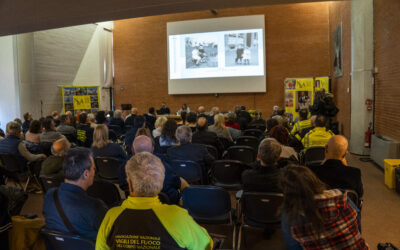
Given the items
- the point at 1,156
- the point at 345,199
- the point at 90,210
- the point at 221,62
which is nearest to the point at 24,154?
the point at 1,156

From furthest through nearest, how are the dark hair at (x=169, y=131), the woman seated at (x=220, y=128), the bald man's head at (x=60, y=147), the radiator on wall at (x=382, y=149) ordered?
1. the radiator on wall at (x=382, y=149)
2. the woman seated at (x=220, y=128)
3. the dark hair at (x=169, y=131)
4. the bald man's head at (x=60, y=147)

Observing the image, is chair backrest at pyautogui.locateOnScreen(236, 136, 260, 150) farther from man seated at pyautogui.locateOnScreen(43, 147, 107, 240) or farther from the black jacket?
man seated at pyautogui.locateOnScreen(43, 147, 107, 240)

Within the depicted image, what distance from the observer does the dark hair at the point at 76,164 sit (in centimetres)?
212

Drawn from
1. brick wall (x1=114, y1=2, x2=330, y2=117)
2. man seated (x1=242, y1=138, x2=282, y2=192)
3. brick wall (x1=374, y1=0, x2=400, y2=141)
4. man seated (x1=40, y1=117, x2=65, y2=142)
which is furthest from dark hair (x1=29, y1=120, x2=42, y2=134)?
brick wall (x1=114, y1=2, x2=330, y2=117)

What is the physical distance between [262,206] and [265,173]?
0.99 ft

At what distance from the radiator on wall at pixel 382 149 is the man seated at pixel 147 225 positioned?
5.67 meters

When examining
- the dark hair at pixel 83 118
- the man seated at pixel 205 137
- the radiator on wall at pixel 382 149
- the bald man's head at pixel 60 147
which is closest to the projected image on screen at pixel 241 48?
the radiator on wall at pixel 382 149

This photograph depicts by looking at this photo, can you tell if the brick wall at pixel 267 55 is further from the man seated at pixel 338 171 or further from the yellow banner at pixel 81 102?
the man seated at pixel 338 171

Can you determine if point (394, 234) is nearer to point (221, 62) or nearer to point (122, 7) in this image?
point (122, 7)

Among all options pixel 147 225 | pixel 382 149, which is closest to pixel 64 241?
pixel 147 225

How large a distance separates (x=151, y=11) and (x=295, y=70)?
311 inches

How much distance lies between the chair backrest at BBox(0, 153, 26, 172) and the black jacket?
15.0 ft

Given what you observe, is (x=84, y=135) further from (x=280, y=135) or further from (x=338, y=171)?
(x=338, y=171)

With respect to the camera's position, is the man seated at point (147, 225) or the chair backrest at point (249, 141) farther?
the chair backrest at point (249, 141)
